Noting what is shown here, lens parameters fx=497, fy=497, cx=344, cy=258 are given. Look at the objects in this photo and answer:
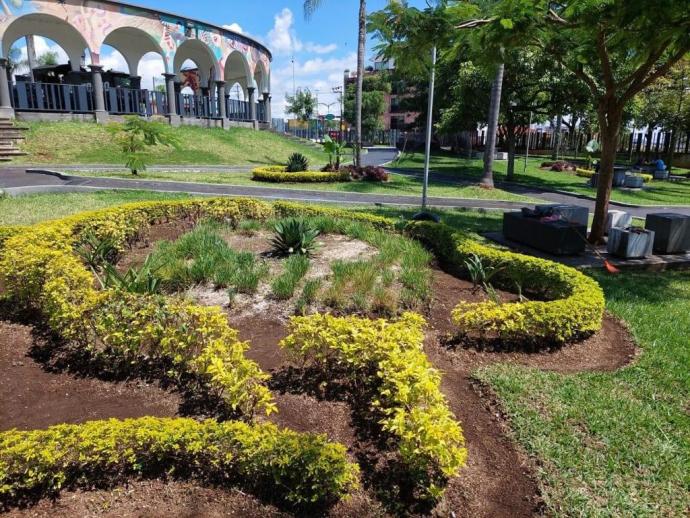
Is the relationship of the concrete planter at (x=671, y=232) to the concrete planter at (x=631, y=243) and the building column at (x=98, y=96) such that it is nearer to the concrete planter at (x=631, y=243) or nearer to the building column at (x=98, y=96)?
the concrete planter at (x=631, y=243)

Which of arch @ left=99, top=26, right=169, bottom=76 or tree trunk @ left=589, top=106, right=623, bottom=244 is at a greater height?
arch @ left=99, top=26, right=169, bottom=76

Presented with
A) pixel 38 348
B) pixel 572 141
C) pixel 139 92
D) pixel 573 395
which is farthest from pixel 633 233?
pixel 572 141

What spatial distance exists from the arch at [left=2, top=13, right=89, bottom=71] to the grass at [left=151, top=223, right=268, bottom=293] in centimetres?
2299

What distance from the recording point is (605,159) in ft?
29.4

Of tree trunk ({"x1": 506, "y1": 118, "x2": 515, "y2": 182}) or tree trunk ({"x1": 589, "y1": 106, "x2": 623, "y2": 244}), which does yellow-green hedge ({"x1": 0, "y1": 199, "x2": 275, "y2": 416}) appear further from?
tree trunk ({"x1": 506, "y1": 118, "x2": 515, "y2": 182})

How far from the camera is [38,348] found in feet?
15.4

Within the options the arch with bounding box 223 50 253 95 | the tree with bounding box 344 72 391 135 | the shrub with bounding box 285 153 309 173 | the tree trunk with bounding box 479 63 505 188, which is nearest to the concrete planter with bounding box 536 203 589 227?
the tree trunk with bounding box 479 63 505 188

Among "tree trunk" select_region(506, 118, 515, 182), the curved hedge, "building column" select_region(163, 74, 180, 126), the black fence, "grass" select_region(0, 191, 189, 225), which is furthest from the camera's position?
"building column" select_region(163, 74, 180, 126)

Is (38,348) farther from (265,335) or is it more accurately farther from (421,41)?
(421,41)

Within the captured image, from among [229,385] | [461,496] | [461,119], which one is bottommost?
[461,496]

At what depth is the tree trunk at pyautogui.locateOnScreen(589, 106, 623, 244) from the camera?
351 inches

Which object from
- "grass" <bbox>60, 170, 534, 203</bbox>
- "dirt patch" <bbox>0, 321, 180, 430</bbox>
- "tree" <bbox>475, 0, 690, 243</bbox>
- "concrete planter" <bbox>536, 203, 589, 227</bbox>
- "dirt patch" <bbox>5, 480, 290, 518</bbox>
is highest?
"tree" <bbox>475, 0, 690, 243</bbox>

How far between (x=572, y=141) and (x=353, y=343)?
165ft

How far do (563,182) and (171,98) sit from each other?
22.0m
